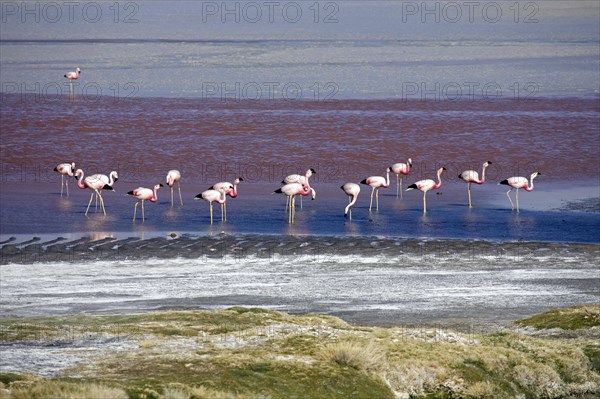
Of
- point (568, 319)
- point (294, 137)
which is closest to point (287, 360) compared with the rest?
point (568, 319)

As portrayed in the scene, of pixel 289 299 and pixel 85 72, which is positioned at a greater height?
pixel 85 72

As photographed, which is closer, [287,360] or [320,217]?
[287,360]

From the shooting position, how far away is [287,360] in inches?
553

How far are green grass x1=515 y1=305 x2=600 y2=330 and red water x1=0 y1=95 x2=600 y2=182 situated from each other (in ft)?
58.3

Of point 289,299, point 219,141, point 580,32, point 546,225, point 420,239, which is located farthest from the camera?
point 580,32

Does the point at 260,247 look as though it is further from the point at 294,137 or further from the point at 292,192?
the point at 294,137

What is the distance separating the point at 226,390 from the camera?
12586mm

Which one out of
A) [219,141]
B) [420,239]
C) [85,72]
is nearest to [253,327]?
[420,239]

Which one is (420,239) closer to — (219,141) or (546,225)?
(546,225)

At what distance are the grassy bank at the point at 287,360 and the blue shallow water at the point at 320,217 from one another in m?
10.9

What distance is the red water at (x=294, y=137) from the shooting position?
123ft

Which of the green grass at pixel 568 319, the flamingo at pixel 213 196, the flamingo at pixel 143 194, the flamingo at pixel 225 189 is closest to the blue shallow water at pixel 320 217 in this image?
the flamingo at pixel 225 189

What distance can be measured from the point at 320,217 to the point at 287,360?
1589 centimetres

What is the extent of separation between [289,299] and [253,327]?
15.1 ft
